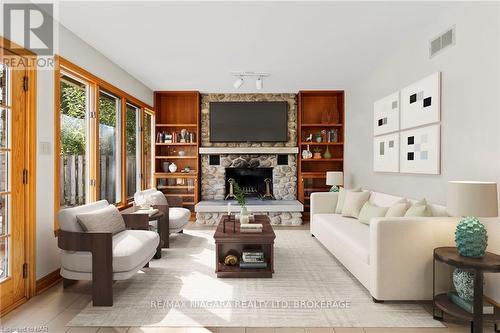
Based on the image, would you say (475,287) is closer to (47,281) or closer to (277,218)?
(47,281)

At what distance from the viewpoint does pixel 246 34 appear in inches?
150

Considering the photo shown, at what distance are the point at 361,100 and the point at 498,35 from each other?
3306 millimetres

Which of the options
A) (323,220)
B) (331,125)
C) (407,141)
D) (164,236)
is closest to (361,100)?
(331,125)

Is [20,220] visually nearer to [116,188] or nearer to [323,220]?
[116,188]

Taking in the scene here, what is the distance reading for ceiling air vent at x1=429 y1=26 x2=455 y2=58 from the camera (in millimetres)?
3207

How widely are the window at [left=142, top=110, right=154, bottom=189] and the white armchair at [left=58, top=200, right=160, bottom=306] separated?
347 centimetres

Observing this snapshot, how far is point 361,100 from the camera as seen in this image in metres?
5.91

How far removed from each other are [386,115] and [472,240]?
2648 millimetres

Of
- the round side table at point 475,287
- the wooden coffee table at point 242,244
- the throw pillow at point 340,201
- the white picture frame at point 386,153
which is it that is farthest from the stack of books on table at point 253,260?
the white picture frame at point 386,153

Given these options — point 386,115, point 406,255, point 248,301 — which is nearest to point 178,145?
point 386,115

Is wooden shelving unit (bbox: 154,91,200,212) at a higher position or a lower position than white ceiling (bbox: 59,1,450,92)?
lower

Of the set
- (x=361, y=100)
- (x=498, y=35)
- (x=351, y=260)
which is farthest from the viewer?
(x=361, y=100)

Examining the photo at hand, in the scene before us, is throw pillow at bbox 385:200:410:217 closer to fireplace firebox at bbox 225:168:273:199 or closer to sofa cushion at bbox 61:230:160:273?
sofa cushion at bbox 61:230:160:273

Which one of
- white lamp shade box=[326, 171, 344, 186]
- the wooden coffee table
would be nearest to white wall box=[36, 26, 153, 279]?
the wooden coffee table
